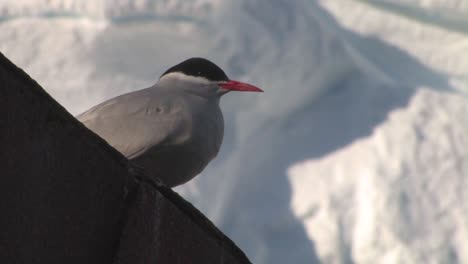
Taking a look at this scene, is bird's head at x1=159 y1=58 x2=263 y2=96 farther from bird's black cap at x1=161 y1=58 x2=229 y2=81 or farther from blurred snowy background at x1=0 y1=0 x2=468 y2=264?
blurred snowy background at x1=0 y1=0 x2=468 y2=264

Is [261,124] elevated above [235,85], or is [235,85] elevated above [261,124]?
[261,124]

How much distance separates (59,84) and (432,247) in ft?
6.26

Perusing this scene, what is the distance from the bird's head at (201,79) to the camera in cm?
312

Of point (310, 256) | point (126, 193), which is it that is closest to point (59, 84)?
point (310, 256)

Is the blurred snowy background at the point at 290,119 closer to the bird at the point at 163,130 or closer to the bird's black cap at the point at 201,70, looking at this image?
the bird's black cap at the point at 201,70

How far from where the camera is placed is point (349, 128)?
19.6 feet

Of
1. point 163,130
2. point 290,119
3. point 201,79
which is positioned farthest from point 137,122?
point 290,119

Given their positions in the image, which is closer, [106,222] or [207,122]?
[106,222]

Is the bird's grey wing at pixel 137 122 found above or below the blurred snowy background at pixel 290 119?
below

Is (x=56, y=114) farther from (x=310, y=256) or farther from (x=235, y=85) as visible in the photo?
(x=310, y=256)

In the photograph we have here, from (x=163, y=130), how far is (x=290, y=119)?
10.8 feet

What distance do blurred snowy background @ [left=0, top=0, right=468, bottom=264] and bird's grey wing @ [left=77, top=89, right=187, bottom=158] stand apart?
8.10 ft

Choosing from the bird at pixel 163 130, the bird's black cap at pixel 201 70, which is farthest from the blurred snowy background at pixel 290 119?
the bird at pixel 163 130

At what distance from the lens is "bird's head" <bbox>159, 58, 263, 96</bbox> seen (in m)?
3.12
